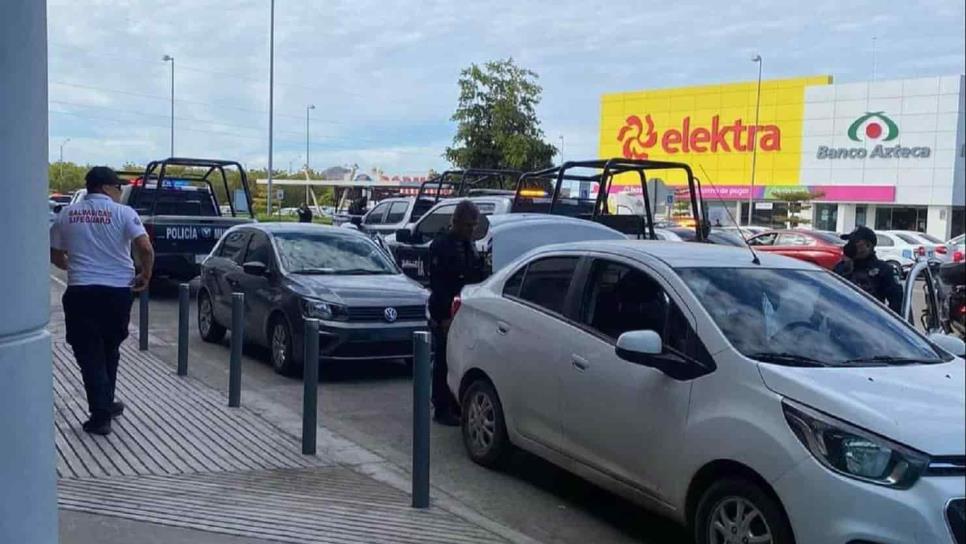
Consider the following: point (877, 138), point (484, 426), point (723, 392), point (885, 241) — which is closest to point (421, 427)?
point (484, 426)

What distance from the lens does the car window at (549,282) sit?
21.2 ft

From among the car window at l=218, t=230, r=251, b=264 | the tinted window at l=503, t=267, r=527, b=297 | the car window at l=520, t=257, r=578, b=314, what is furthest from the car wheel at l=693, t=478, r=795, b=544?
the car window at l=218, t=230, r=251, b=264

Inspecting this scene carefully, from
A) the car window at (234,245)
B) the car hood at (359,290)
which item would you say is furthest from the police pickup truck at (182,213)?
the car hood at (359,290)

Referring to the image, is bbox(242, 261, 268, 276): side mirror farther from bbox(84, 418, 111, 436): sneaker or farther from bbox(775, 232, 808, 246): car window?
bbox(775, 232, 808, 246): car window

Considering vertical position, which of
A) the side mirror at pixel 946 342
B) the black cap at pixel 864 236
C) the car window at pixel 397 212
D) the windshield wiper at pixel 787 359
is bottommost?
the windshield wiper at pixel 787 359

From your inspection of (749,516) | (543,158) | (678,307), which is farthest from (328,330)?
(543,158)

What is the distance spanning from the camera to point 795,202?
51656 millimetres

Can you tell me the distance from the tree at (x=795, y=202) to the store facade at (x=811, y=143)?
0.24ft

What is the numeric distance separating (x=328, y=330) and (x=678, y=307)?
5.27 metres

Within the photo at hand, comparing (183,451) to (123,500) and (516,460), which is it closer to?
(123,500)

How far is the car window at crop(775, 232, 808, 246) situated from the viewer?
25844 millimetres

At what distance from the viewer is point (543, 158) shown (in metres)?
32.7

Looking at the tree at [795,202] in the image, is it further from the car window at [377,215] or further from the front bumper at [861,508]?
the front bumper at [861,508]

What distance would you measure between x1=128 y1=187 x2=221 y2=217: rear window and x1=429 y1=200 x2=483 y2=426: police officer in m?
11.7
